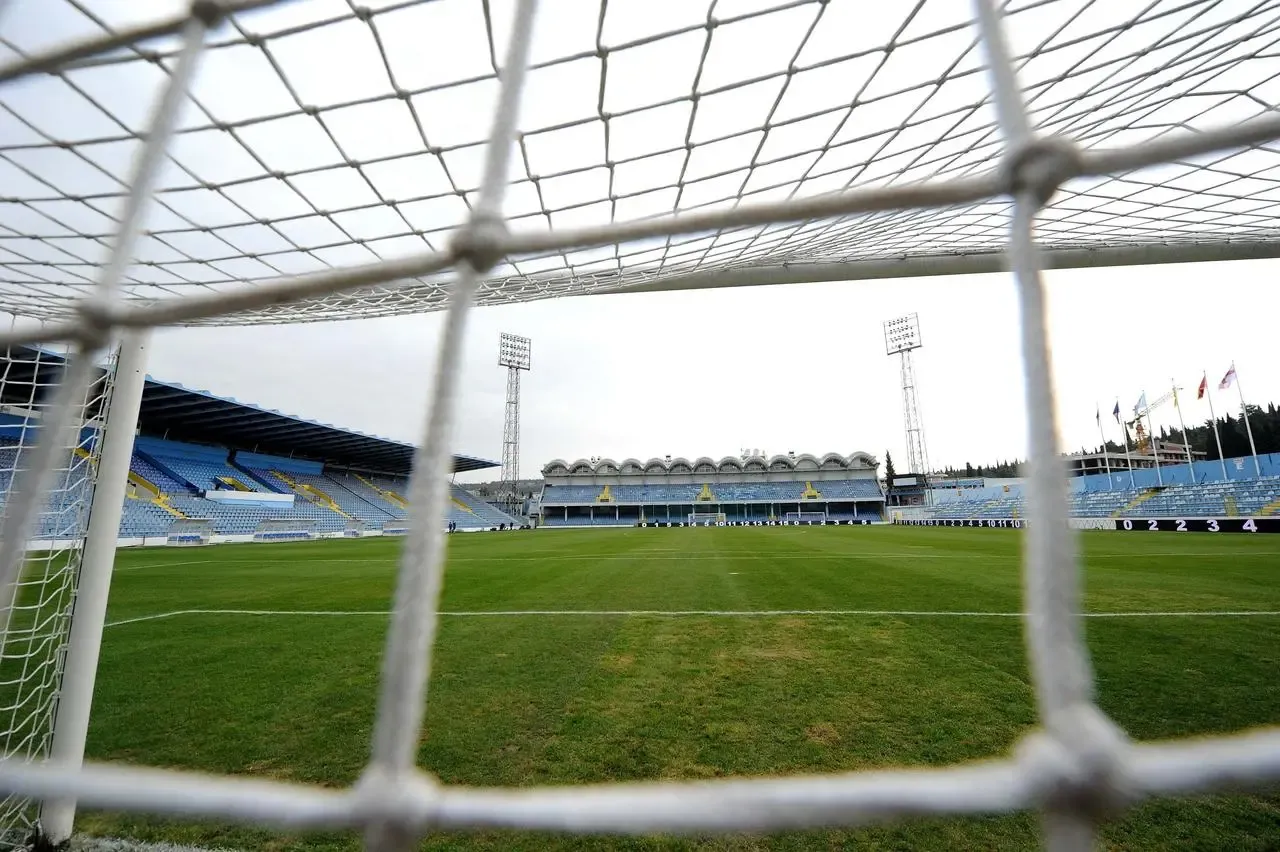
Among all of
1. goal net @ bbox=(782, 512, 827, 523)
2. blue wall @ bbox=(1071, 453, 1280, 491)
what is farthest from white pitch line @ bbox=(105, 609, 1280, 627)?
goal net @ bbox=(782, 512, 827, 523)

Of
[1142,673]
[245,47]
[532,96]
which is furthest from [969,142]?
[245,47]

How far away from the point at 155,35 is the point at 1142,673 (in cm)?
521

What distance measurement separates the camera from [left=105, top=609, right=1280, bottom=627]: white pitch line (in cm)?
502

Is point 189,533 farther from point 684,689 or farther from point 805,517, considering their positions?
point 805,517

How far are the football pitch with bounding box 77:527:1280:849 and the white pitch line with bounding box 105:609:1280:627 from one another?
5 centimetres

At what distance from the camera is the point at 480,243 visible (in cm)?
91

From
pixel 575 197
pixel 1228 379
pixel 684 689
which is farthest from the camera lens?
pixel 1228 379

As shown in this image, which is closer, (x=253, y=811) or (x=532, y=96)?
(x=253, y=811)

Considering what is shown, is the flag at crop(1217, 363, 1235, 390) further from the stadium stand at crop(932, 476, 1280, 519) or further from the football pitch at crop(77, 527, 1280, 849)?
the football pitch at crop(77, 527, 1280, 849)

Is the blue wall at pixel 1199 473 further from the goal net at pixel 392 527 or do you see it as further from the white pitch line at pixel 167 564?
the goal net at pixel 392 527

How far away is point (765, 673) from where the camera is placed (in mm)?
3541

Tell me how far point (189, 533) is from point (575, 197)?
79.8 ft

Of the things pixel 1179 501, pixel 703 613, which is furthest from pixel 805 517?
pixel 703 613

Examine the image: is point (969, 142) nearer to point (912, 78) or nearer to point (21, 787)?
point (912, 78)
